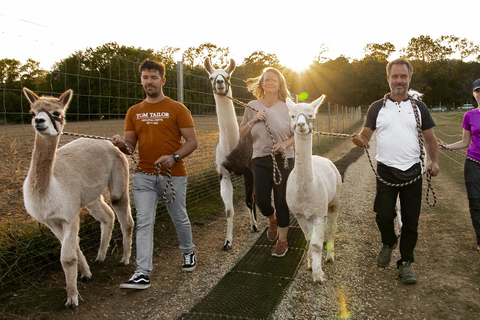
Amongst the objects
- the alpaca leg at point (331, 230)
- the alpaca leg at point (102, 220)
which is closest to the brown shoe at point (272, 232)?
the alpaca leg at point (331, 230)

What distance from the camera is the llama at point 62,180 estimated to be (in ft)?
10.3

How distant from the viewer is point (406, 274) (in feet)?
11.6

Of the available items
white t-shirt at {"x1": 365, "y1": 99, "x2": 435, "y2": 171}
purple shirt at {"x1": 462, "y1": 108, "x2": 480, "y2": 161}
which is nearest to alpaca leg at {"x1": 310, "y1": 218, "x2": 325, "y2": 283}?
white t-shirt at {"x1": 365, "y1": 99, "x2": 435, "y2": 171}

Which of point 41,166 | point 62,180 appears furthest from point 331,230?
point 41,166

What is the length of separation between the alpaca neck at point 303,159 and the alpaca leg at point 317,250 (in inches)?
17.6

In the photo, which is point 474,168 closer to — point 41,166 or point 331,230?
point 331,230

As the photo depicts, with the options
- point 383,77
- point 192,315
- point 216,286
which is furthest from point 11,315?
point 383,77

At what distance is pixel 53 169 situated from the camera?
3.39m

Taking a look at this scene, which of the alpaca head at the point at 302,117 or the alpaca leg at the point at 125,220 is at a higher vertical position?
the alpaca head at the point at 302,117

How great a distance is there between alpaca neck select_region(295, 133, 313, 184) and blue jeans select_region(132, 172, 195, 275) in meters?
1.20

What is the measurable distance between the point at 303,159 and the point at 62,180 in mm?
2329

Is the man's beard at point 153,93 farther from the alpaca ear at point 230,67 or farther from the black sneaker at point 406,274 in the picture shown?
the black sneaker at point 406,274

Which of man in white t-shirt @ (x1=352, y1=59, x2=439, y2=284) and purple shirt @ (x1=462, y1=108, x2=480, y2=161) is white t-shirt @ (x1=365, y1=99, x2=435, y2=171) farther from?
purple shirt @ (x1=462, y1=108, x2=480, y2=161)

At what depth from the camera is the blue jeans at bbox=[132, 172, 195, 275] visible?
347cm
